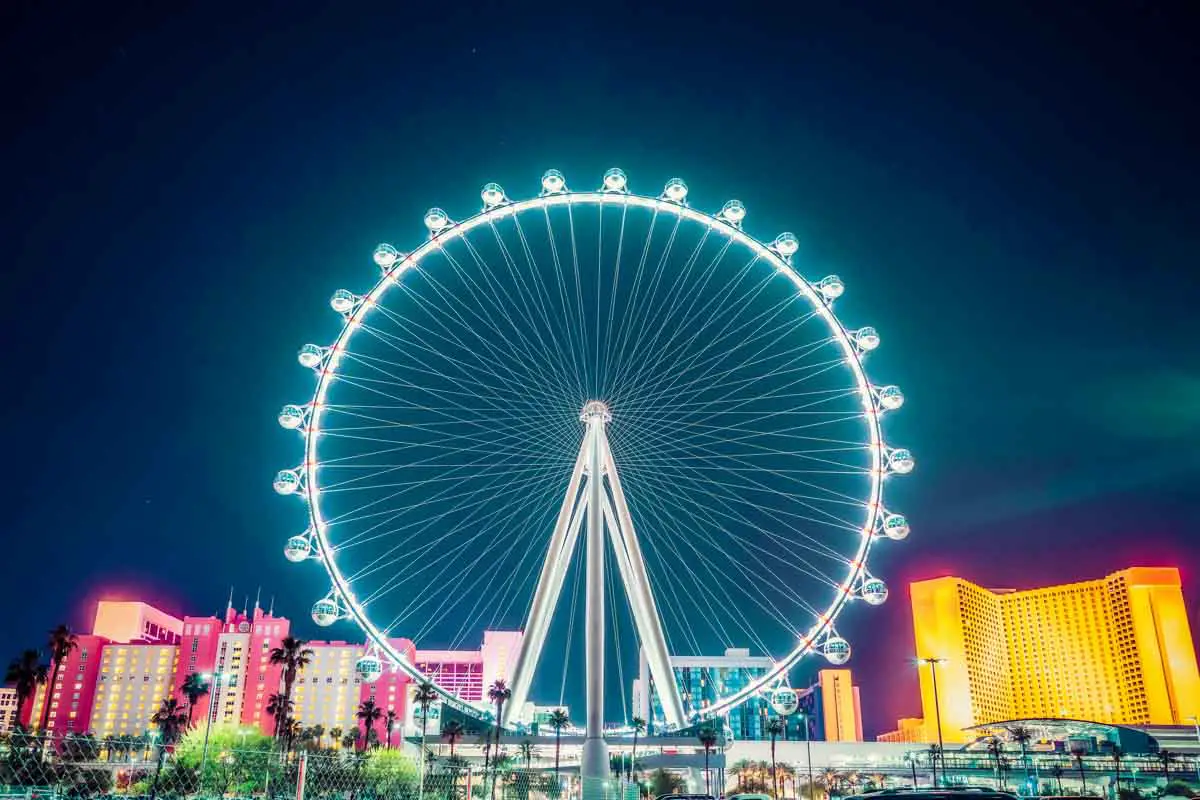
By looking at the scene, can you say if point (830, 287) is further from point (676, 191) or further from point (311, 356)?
point (311, 356)

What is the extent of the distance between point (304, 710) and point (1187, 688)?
392 ft

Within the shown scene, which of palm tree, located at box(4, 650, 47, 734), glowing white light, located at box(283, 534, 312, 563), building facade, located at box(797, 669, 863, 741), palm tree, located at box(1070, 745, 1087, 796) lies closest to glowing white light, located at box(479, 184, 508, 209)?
glowing white light, located at box(283, 534, 312, 563)

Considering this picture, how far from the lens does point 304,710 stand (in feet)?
465

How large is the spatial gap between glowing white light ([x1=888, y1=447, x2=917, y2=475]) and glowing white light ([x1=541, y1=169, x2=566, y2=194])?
40.7 ft

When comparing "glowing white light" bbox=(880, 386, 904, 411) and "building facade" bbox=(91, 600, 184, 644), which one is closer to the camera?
"glowing white light" bbox=(880, 386, 904, 411)

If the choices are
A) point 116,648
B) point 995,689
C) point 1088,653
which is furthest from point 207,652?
point 1088,653

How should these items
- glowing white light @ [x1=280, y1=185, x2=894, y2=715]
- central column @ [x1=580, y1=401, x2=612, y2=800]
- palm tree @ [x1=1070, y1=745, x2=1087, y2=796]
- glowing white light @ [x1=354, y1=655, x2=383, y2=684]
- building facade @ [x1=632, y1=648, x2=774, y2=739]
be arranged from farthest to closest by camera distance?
building facade @ [x1=632, y1=648, x2=774, y2=739]
palm tree @ [x1=1070, y1=745, x2=1087, y2=796]
glowing white light @ [x1=280, y1=185, x2=894, y2=715]
central column @ [x1=580, y1=401, x2=612, y2=800]
glowing white light @ [x1=354, y1=655, x2=383, y2=684]

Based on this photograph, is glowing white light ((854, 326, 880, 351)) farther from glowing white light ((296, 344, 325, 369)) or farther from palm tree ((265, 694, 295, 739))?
palm tree ((265, 694, 295, 739))

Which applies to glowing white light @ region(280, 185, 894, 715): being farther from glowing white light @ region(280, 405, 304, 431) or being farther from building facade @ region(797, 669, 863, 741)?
building facade @ region(797, 669, 863, 741)

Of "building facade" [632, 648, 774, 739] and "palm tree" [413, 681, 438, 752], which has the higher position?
"building facade" [632, 648, 774, 739]

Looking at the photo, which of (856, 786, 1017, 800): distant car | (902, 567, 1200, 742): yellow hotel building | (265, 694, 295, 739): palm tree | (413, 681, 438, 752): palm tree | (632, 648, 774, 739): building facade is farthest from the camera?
(632, 648, 774, 739): building facade

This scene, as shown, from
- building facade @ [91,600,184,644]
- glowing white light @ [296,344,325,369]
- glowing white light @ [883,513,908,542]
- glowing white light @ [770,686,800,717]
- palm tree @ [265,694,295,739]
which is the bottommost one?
glowing white light @ [770,686,800,717]

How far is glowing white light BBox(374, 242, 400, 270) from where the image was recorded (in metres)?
30.7

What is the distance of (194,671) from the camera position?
132 metres
